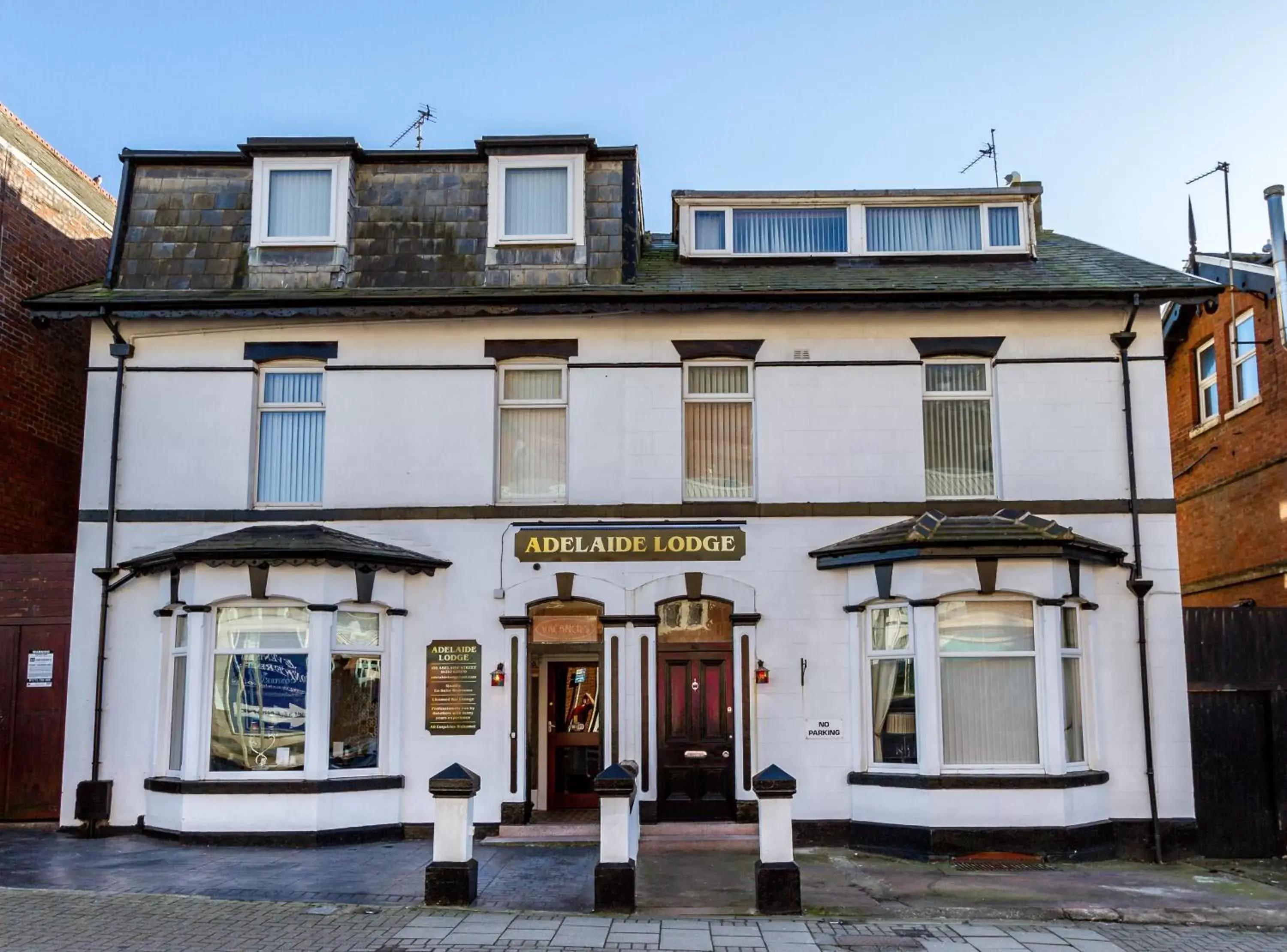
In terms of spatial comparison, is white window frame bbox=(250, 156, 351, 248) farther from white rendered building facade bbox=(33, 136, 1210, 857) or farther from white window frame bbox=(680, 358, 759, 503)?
white window frame bbox=(680, 358, 759, 503)

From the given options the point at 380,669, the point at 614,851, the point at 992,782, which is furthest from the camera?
the point at 380,669

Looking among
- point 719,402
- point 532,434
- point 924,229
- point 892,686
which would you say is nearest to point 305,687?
point 532,434

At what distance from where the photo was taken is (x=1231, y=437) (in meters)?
19.0

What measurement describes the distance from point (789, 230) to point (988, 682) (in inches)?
257

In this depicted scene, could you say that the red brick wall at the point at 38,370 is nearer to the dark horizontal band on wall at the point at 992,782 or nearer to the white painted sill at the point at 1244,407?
the dark horizontal band on wall at the point at 992,782

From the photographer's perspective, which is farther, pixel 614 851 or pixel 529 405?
pixel 529 405

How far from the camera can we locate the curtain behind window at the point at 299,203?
1530 cm

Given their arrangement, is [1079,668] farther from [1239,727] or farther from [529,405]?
[529,405]

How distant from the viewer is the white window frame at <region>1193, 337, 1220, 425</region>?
64.2ft

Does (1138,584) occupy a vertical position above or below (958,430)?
below

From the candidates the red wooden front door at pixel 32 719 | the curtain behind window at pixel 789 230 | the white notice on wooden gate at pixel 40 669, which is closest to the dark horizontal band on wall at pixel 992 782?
the curtain behind window at pixel 789 230

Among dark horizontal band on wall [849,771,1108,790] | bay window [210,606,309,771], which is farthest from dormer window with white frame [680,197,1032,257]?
bay window [210,606,309,771]

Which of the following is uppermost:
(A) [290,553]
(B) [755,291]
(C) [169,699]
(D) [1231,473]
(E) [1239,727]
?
(B) [755,291]

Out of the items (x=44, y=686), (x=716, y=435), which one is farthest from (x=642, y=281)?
(x=44, y=686)
